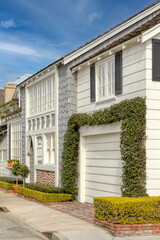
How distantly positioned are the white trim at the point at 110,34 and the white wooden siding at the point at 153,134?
292 cm

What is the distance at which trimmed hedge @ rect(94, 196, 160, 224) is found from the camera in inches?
368

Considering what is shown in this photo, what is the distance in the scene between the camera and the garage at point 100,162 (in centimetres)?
1285

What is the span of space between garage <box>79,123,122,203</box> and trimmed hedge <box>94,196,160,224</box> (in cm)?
286

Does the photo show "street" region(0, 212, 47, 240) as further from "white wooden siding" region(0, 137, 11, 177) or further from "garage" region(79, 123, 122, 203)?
"white wooden siding" region(0, 137, 11, 177)

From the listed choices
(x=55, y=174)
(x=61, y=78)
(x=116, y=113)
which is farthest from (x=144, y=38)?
(x=55, y=174)

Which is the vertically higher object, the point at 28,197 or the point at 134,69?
the point at 134,69

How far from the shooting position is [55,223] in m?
11.0

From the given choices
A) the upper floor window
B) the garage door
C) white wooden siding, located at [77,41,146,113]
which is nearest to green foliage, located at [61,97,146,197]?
white wooden siding, located at [77,41,146,113]

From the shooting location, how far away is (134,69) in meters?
11.9

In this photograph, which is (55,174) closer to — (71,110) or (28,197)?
(28,197)

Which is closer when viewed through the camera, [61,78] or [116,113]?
[116,113]

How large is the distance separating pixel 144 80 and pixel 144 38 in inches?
46.7

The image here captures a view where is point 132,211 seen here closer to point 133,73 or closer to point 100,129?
point 133,73

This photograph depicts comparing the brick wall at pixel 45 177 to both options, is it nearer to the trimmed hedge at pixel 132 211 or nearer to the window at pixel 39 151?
the window at pixel 39 151
